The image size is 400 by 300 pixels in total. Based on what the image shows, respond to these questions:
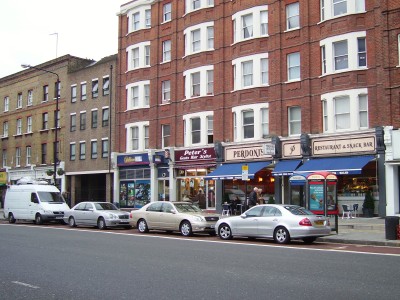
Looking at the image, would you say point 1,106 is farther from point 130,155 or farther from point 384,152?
point 384,152

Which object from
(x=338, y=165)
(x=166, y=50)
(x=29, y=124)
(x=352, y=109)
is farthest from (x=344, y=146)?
(x=29, y=124)

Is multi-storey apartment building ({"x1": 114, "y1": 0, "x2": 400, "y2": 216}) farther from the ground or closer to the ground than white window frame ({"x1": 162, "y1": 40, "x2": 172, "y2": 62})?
closer to the ground

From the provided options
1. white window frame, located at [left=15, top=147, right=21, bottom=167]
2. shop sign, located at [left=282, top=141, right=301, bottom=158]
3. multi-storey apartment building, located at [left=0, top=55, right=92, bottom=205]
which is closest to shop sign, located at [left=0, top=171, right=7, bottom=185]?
multi-storey apartment building, located at [left=0, top=55, right=92, bottom=205]

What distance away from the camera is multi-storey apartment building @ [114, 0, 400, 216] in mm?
25641

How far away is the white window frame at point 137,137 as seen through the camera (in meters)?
37.1

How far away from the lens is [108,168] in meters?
39.7

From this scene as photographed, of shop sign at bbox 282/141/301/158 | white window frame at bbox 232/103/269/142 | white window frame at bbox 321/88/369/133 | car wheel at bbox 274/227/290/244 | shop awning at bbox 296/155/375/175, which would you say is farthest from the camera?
white window frame at bbox 232/103/269/142

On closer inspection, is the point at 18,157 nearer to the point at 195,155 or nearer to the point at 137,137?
the point at 137,137

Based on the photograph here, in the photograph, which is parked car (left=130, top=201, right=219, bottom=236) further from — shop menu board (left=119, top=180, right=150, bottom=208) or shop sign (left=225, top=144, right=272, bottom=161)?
shop menu board (left=119, top=180, right=150, bottom=208)

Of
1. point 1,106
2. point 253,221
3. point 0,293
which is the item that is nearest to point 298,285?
point 0,293

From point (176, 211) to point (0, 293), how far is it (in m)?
12.5

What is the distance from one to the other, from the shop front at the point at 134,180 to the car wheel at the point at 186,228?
16.5m

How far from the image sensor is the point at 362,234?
61.4ft

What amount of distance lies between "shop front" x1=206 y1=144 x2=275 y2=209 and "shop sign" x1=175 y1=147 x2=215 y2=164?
1302mm
